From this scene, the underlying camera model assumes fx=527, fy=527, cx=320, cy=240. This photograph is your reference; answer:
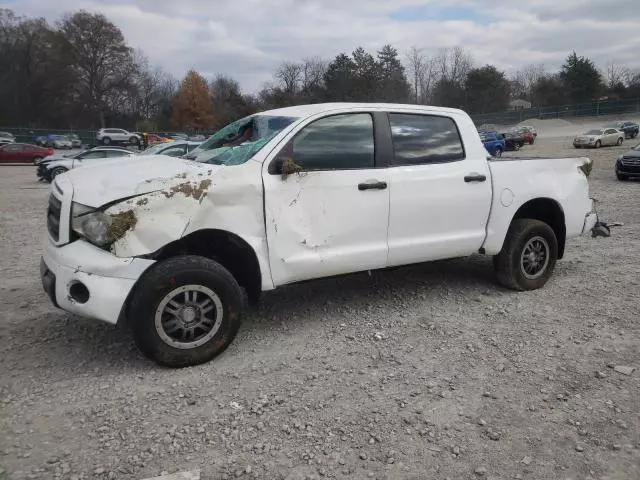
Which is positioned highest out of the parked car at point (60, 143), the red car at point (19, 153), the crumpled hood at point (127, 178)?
the parked car at point (60, 143)

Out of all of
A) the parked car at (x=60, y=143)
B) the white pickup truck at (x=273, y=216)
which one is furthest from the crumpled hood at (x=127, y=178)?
the parked car at (x=60, y=143)

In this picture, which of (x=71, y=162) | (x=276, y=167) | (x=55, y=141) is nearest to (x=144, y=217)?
(x=276, y=167)

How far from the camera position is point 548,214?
5633 millimetres

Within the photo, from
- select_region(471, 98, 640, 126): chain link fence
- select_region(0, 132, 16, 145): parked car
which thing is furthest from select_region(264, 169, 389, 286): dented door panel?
select_region(471, 98, 640, 126): chain link fence

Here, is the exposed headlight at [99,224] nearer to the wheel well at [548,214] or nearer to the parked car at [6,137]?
the wheel well at [548,214]

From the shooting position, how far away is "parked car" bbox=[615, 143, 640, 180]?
16781mm

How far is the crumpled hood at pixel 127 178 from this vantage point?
139 inches

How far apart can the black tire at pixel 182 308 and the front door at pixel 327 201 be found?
43 cm

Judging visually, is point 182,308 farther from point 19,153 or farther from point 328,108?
point 19,153

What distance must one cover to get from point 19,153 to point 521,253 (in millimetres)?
37422

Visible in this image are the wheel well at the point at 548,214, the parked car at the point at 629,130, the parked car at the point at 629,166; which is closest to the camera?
the wheel well at the point at 548,214

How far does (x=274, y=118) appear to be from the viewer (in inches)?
175

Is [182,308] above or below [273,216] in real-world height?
below

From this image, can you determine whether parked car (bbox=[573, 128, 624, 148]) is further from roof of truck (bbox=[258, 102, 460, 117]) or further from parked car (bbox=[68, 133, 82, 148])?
parked car (bbox=[68, 133, 82, 148])
